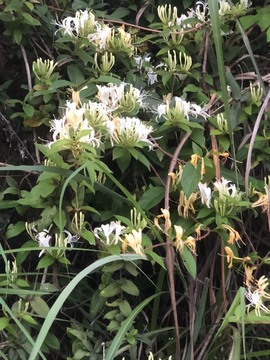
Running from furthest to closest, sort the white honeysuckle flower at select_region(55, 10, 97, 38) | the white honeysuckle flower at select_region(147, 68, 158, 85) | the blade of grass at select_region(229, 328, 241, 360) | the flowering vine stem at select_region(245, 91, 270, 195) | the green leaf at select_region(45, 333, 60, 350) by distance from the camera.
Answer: the white honeysuckle flower at select_region(147, 68, 158, 85) → the white honeysuckle flower at select_region(55, 10, 97, 38) → the flowering vine stem at select_region(245, 91, 270, 195) → the green leaf at select_region(45, 333, 60, 350) → the blade of grass at select_region(229, 328, 241, 360)

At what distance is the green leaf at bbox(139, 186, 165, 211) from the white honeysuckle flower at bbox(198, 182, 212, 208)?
9cm

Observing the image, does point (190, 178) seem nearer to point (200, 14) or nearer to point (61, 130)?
point (61, 130)

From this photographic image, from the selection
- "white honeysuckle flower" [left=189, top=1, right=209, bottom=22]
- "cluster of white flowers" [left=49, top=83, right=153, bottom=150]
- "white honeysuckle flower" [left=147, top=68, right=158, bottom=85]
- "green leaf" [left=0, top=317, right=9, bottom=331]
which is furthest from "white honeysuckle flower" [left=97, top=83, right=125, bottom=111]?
"green leaf" [left=0, top=317, right=9, bottom=331]

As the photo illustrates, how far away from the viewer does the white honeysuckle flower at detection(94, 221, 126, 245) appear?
98cm

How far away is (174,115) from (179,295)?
0.35 metres

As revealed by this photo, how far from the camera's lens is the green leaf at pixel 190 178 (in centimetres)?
101

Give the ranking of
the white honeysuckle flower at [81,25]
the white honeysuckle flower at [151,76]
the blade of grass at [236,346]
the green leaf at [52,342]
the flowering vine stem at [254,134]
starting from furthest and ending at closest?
1. the white honeysuckle flower at [151,76]
2. the white honeysuckle flower at [81,25]
3. the flowering vine stem at [254,134]
4. the green leaf at [52,342]
5. the blade of grass at [236,346]

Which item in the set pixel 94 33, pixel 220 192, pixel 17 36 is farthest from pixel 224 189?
pixel 17 36

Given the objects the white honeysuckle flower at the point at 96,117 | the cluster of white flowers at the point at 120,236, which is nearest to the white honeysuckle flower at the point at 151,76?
the white honeysuckle flower at the point at 96,117

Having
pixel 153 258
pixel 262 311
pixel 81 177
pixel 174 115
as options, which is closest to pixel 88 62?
pixel 174 115

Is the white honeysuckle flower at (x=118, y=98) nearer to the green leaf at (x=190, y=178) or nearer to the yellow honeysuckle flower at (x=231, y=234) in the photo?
the green leaf at (x=190, y=178)

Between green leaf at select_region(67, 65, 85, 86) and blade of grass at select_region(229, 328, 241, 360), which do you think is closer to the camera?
blade of grass at select_region(229, 328, 241, 360)

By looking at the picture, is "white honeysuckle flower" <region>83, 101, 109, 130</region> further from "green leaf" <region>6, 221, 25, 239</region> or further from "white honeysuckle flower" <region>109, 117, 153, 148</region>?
"green leaf" <region>6, 221, 25, 239</region>

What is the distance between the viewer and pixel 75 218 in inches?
39.6
